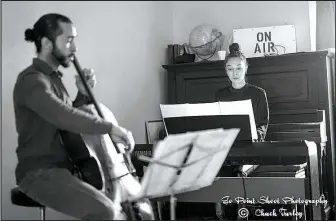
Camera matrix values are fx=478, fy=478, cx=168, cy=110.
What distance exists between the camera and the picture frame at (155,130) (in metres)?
1.20

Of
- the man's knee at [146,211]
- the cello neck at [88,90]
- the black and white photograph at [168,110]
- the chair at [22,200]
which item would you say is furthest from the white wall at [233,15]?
the chair at [22,200]

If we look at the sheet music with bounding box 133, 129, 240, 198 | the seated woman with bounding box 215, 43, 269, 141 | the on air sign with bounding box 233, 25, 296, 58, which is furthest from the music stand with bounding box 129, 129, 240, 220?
the on air sign with bounding box 233, 25, 296, 58

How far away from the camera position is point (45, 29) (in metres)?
1.01

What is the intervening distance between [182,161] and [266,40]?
0.51 meters

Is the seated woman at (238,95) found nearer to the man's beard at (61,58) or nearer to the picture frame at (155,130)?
the picture frame at (155,130)

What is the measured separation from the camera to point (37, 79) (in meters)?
1.00


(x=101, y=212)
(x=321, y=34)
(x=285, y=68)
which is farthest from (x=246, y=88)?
(x=101, y=212)

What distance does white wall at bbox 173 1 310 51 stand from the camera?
1304mm

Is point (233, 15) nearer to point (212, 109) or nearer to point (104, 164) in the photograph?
point (212, 109)

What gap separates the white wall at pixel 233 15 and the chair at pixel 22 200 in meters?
0.56

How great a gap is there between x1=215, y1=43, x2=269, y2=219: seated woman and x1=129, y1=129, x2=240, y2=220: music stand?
0.73 ft

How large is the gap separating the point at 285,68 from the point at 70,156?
0.65 metres

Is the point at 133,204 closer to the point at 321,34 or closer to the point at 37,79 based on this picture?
the point at 37,79

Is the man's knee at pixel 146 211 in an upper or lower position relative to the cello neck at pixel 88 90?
lower
